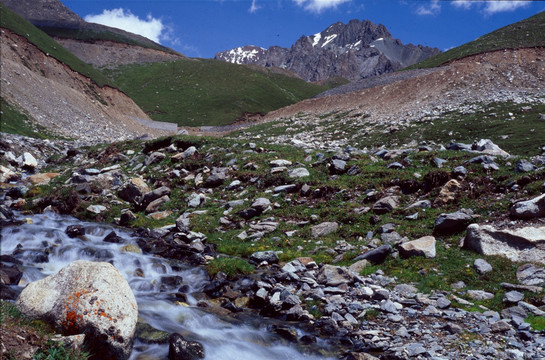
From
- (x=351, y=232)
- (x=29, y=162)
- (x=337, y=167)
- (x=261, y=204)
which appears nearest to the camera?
(x=351, y=232)

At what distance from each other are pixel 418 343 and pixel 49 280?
820cm

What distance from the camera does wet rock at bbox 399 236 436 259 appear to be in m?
11.6

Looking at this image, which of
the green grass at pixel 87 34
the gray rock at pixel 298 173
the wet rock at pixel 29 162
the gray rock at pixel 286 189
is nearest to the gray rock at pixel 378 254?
the gray rock at pixel 286 189

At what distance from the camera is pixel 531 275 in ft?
32.1

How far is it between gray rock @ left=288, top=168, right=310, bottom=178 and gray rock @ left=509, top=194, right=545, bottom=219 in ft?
31.7

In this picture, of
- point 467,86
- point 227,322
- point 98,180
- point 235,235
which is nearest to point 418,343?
point 227,322

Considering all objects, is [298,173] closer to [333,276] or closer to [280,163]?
[280,163]

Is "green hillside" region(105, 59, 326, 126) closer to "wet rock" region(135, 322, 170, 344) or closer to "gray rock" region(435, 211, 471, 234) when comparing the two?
"gray rock" region(435, 211, 471, 234)

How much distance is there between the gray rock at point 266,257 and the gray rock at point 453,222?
594cm

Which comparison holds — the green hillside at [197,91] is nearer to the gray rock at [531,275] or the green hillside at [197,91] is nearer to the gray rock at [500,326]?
the gray rock at [531,275]

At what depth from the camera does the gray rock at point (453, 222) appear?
1270 cm

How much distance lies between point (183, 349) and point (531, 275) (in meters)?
9.26

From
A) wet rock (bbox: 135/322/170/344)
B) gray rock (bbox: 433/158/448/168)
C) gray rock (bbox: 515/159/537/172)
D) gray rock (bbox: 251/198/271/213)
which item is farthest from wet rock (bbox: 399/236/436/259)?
wet rock (bbox: 135/322/170/344)

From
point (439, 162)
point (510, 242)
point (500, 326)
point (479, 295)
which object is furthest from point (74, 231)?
point (439, 162)
